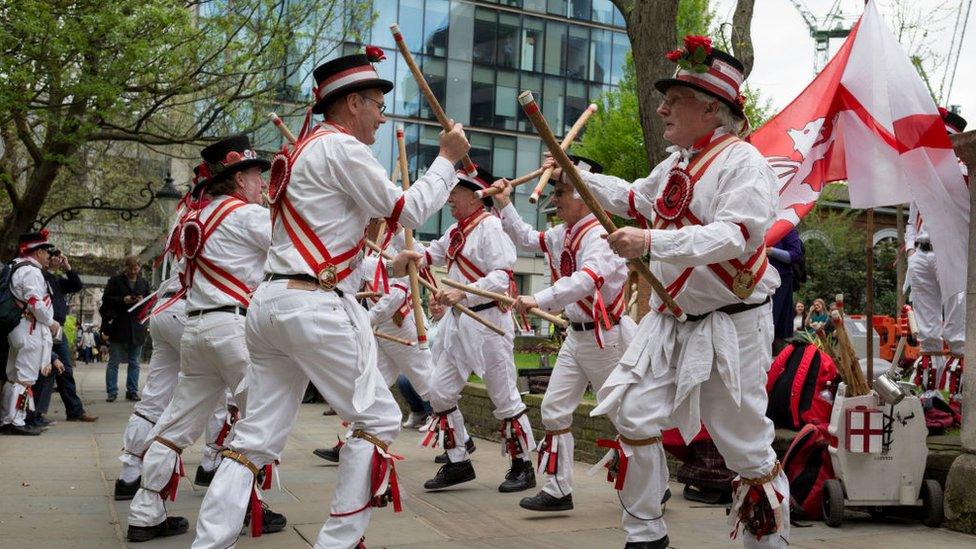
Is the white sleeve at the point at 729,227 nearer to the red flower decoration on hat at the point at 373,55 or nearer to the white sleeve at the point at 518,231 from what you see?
the red flower decoration on hat at the point at 373,55

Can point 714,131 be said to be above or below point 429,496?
above

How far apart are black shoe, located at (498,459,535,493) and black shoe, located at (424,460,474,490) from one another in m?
0.29

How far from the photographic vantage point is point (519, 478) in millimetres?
7527

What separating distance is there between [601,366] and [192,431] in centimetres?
263

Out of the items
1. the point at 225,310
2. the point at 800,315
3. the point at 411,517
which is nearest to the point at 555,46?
the point at 800,315

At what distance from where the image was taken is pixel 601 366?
22.0 ft

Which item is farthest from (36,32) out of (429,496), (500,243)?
(429,496)

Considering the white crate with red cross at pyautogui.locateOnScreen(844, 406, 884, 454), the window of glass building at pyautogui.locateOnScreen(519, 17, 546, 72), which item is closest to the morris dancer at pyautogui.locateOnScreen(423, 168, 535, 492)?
the white crate with red cross at pyautogui.locateOnScreen(844, 406, 884, 454)

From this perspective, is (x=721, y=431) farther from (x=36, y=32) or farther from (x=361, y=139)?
(x=36, y=32)

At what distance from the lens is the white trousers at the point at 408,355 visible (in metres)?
8.51

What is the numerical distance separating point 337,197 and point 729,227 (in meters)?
1.74

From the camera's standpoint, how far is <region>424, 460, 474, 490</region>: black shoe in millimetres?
7496

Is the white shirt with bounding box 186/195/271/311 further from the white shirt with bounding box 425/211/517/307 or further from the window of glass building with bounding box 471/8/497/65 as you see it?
the window of glass building with bounding box 471/8/497/65

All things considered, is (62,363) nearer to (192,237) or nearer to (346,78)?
→ (192,237)
